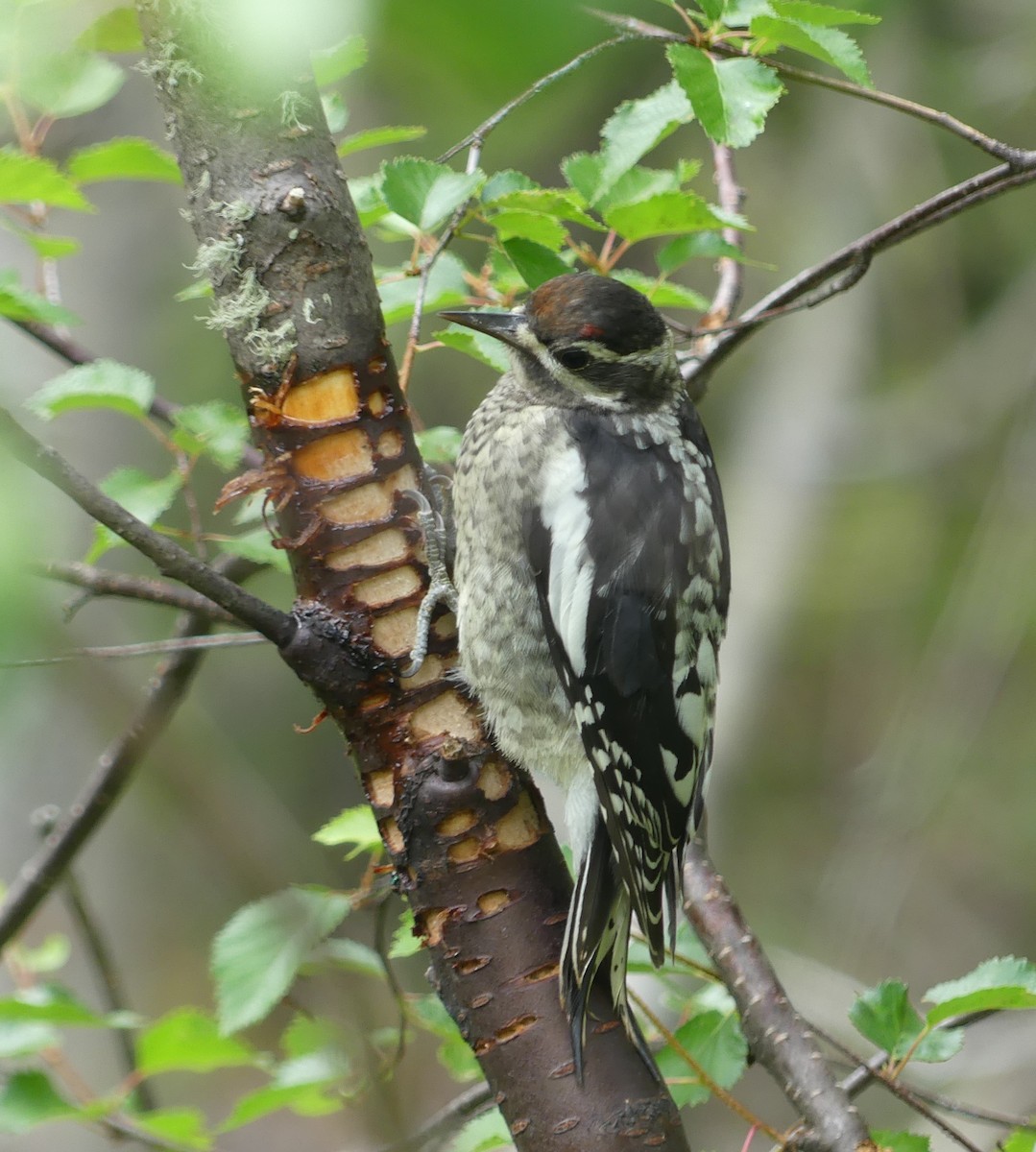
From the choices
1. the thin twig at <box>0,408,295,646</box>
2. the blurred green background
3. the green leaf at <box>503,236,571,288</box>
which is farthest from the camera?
the blurred green background

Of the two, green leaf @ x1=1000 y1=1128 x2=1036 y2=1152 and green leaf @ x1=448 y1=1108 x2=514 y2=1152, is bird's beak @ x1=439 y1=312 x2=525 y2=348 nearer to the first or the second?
green leaf @ x1=448 y1=1108 x2=514 y2=1152

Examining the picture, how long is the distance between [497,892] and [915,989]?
4.96m

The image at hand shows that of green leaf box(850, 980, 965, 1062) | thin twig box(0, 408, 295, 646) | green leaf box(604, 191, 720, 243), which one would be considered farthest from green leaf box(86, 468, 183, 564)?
green leaf box(850, 980, 965, 1062)

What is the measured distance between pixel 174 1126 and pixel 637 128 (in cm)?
134

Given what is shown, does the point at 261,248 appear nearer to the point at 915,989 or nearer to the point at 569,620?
the point at 569,620

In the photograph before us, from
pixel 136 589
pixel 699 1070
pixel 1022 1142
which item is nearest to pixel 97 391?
pixel 136 589

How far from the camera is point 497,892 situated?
1.44 meters

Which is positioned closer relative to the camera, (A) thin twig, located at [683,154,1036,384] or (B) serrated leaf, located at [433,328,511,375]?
(A) thin twig, located at [683,154,1036,384]

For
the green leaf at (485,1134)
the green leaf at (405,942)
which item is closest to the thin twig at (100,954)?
the green leaf at (405,942)

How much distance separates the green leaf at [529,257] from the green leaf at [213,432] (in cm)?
40

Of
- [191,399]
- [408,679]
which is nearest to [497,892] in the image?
[408,679]

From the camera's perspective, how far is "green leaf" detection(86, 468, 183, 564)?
1.54 m

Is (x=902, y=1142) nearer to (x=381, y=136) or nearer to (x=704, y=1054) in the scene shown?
(x=704, y=1054)

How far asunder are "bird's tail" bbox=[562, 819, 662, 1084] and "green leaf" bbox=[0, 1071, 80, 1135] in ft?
2.01
